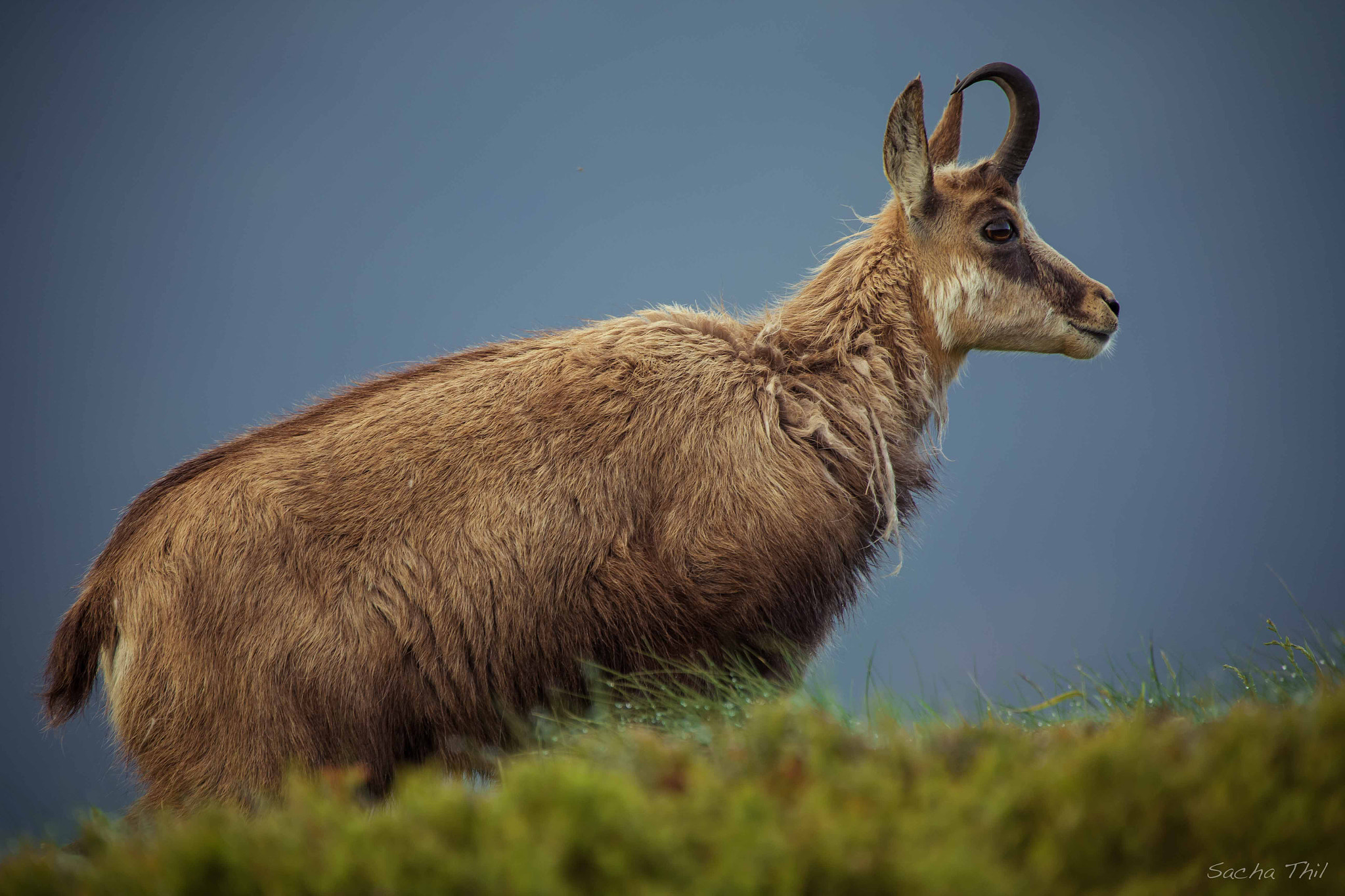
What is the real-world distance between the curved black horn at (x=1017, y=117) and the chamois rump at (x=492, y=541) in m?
0.72

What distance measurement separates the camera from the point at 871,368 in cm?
495

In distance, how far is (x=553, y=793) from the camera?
5.52ft

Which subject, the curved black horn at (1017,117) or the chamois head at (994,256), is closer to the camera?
the chamois head at (994,256)

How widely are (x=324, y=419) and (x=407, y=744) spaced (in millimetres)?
1596

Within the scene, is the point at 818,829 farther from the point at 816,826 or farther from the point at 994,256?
the point at 994,256

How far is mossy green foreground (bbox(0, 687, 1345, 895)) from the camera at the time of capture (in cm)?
153

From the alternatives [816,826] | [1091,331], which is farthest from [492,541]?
[1091,331]

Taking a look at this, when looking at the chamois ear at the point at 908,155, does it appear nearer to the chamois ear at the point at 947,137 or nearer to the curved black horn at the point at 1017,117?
the curved black horn at the point at 1017,117

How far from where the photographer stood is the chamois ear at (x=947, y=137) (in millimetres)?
5926

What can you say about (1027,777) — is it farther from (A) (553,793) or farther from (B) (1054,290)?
(B) (1054,290)

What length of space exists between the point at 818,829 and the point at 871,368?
143 inches

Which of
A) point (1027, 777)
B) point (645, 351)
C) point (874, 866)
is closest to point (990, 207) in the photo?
point (645, 351)

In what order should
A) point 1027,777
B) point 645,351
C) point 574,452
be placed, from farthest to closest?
1. point 645,351
2. point 574,452
3. point 1027,777

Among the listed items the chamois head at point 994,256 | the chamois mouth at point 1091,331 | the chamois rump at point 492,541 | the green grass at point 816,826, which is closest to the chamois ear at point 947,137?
the chamois head at point 994,256
